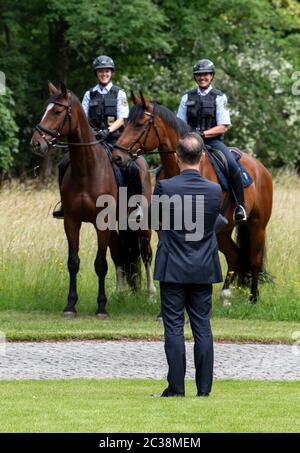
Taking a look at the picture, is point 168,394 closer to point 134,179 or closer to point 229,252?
point 134,179

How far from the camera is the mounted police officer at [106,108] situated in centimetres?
1709

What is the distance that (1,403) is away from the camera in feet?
32.1

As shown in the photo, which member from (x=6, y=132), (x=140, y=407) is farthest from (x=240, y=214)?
(x=6, y=132)

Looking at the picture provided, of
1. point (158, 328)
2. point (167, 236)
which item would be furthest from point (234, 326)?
point (167, 236)

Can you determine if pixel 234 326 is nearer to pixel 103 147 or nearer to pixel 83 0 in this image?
pixel 103 147

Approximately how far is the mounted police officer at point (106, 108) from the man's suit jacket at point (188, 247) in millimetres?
7217

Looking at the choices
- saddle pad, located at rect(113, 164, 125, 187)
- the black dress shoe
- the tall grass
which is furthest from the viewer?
the tall grass

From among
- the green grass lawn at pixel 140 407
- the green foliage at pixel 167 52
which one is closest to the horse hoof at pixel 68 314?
the green grass lawn at pixel 140 407

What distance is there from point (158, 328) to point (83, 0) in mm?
20779

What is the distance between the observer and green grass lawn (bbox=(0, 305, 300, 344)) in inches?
582

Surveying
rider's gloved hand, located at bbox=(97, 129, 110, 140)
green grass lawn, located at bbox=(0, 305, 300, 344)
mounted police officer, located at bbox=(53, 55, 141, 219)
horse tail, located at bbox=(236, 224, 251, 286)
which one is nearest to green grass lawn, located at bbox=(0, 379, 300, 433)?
green grass lawn, located at bbox=(0, 305, 300, 344)

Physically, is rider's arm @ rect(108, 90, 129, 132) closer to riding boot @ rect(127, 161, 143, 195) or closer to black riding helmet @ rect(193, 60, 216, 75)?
riding boot @ rect(127, 161, 143, 195)

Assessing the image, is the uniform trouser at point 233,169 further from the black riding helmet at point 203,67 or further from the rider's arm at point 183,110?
the black riding helmet at point 203,67

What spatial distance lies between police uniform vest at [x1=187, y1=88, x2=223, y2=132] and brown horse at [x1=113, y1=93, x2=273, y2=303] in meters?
0.47
